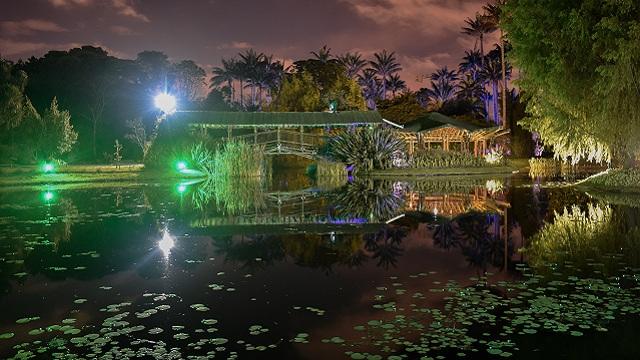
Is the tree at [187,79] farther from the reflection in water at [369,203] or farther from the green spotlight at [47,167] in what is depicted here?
the reflection in water at [369,203]

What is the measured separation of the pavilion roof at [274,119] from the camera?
1627 inches

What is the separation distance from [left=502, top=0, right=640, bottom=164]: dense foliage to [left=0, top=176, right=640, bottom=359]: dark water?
21.1 ft

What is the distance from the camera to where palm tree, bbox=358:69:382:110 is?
10106 centimetres

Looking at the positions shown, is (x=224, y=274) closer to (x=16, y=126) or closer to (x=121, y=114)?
(x=16, y=126)

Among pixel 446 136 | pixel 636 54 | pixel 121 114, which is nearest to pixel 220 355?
pixel 636 54

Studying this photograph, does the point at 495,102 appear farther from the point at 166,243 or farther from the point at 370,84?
the point at 166,243

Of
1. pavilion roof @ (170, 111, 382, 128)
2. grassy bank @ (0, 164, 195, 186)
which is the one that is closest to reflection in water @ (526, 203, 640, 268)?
grassy bank @ (0, 164, 195, 186)

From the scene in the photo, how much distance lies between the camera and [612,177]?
997 inches

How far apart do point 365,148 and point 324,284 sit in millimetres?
31416

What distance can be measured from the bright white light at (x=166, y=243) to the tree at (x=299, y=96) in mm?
45545

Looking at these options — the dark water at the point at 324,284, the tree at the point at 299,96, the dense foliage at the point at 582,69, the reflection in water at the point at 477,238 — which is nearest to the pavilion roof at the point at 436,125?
the tree at the point at 299,96

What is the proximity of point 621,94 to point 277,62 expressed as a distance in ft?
248

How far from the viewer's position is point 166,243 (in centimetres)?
1284

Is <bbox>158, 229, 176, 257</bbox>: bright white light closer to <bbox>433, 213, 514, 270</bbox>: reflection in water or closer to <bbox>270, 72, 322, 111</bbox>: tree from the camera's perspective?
<bbox>433, 213, 514, 270</bbox>: reflection in water
